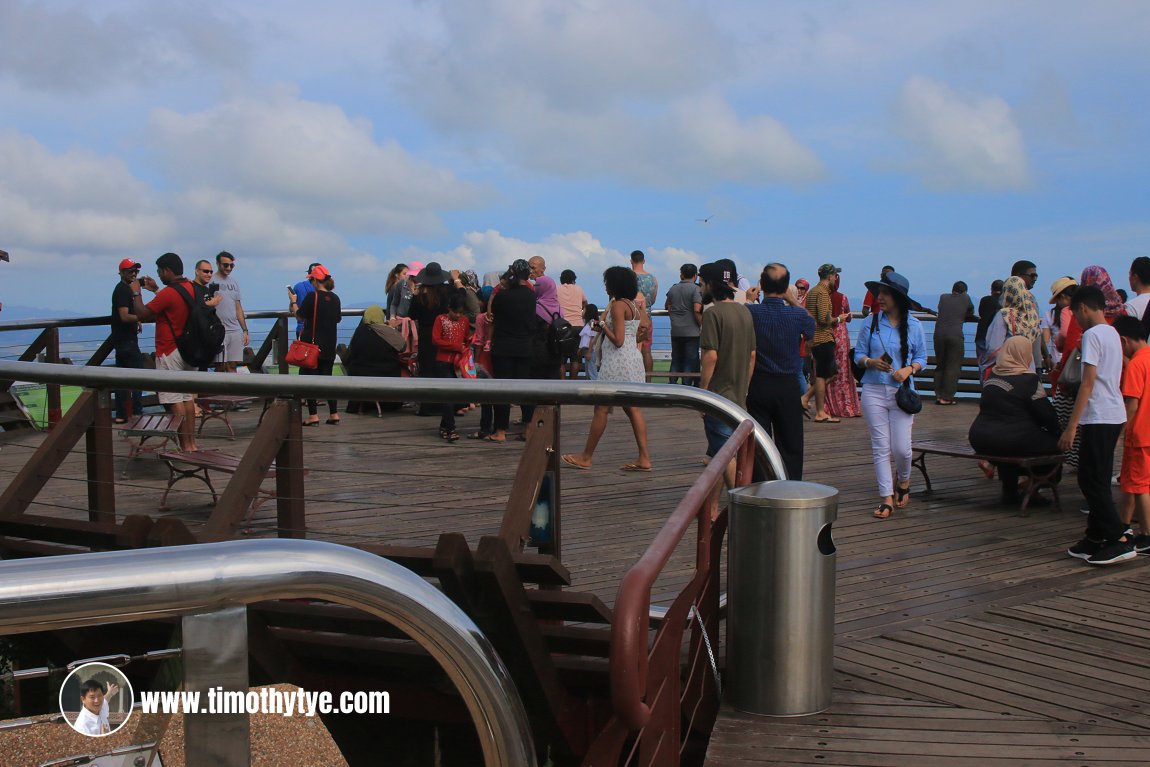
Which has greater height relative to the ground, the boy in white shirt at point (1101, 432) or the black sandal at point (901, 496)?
the boy in white shirt at point (1101, 432)

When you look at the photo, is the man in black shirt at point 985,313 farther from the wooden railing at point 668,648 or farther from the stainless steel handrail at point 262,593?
the stainless steel handrail at point 262,593

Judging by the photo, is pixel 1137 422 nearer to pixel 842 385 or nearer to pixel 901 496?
pixel 901 496

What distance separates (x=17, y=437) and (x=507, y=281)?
560 cm

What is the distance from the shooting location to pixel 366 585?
1425 millimetres

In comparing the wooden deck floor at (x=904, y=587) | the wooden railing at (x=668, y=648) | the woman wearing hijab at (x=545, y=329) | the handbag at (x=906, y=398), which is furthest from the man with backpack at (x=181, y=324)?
the wooden railing at (x=668, y=648)

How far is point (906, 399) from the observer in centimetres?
751

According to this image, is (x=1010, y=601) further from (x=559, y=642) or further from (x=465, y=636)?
(x=465, y=636)

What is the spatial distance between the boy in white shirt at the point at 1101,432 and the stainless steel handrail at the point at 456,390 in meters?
2.87

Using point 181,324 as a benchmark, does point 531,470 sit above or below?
below

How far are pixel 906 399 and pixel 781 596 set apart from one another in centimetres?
409

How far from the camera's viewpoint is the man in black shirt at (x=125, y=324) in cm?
1172

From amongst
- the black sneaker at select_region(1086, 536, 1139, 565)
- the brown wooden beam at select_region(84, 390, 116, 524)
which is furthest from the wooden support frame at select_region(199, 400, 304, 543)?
the black sneaker at select_region(1086, 536, 1139, 565)

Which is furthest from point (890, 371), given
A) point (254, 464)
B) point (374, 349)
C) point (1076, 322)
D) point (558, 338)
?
point (374, 349)

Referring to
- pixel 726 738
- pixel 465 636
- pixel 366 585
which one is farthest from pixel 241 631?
pixel 726 738
